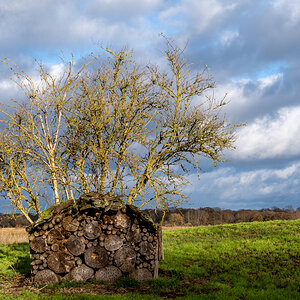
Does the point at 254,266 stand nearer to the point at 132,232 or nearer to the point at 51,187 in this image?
the point at 132,232

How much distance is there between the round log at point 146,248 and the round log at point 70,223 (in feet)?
8.62

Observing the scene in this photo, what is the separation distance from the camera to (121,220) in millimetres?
13062

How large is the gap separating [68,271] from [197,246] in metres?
11.4

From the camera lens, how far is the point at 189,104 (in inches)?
642

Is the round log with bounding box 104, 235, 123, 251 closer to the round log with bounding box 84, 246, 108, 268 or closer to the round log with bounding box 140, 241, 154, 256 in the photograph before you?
the round log with bounding box 84, 246, 108, 268

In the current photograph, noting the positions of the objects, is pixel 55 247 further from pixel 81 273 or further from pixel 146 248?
pixel 146 248

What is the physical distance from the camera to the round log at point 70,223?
12.8m

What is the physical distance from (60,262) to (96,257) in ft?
4.41

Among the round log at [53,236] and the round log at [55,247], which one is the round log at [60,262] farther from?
the round log at [53,236]

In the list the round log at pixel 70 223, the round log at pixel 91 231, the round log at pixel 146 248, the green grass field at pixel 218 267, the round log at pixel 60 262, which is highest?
the round log at pixel 70 223

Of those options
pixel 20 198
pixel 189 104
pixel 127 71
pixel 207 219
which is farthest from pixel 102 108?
pixel 207 219

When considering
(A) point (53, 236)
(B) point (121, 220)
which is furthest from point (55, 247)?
(B) point (121, 220)

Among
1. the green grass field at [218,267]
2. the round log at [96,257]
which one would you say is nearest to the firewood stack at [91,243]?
the round log at [96,257]

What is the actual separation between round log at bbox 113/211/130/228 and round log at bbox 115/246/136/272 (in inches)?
33.5
